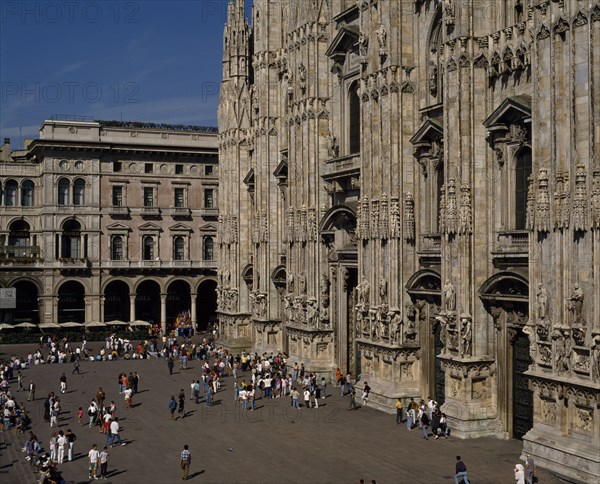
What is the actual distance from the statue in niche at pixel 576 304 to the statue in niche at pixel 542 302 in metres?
1.35

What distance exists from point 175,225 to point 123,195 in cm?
594

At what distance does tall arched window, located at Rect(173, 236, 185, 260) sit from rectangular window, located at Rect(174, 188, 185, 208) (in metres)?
3.26

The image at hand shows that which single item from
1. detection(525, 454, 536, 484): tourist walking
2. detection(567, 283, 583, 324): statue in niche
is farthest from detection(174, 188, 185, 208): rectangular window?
detection(525, 454, 536, 484): tourist walking

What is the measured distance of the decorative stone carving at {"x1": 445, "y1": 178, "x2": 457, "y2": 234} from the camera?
36.9 metres

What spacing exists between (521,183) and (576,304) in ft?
23.6

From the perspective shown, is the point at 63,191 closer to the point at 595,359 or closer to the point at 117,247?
the point at 117,247

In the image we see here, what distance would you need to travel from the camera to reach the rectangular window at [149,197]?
8744cm

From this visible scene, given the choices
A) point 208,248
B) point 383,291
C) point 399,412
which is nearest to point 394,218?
point 383,291

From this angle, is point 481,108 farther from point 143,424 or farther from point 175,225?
point 175,225

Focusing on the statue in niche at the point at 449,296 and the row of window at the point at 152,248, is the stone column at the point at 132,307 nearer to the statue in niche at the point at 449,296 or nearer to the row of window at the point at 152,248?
the row of window at the point at 152,248

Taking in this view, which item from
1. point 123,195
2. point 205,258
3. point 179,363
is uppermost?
point 123,195

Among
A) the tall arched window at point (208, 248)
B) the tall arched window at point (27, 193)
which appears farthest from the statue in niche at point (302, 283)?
the tall arched window at point (27, 193)

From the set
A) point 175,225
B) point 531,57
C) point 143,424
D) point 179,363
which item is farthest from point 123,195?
point 531,57

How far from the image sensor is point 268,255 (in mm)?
60844
